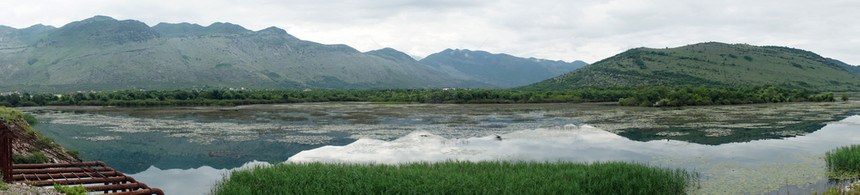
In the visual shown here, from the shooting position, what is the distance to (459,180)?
13109 mm

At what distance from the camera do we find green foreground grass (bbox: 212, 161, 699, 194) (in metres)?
12.7

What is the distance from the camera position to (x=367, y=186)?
1277cm

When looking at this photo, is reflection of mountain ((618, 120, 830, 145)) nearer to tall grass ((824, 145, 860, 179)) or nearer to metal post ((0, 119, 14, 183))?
tall grass ((824, 145, 860, 179))

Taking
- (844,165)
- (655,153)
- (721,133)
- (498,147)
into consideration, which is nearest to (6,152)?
(498,147)

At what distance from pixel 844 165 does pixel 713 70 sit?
12600cm

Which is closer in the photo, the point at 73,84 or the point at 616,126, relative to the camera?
the point at 616,126

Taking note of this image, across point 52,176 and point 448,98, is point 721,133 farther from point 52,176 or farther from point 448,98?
point 448,98

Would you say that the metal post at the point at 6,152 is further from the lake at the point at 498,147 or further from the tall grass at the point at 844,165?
the tall grass at the point at 844,165

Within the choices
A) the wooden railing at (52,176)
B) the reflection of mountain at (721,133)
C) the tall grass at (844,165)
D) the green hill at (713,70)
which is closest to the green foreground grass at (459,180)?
the wooden railing at (52,176)

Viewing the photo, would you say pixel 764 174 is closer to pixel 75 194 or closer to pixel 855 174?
pixel 855 174

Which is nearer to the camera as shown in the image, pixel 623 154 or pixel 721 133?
pixel 623 154

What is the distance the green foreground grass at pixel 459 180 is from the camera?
12656mm

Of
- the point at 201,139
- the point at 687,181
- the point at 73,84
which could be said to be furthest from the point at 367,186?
the point at 73,84

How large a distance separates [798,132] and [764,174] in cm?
1592
